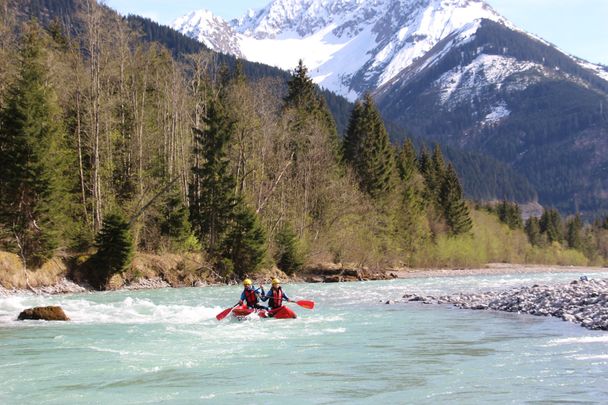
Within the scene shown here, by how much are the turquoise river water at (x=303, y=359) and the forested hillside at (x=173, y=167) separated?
1202 cm

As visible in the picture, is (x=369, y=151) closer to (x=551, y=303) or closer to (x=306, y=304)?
(x=306, y=304)

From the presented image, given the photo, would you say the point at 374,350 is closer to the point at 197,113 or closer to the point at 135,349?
the point at 135,349

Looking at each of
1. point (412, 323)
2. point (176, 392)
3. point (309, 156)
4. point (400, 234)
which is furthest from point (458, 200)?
point (176, 392)

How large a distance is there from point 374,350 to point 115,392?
20.4 ft

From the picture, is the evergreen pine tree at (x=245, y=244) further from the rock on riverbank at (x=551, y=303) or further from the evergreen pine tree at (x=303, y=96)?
the evergreen pine tree at (x=303, y=96)

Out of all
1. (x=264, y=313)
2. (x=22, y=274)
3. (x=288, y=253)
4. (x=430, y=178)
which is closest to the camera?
(x=264, y=313)

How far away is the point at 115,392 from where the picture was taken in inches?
443

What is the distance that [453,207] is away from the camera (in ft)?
264

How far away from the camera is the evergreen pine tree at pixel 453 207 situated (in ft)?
263

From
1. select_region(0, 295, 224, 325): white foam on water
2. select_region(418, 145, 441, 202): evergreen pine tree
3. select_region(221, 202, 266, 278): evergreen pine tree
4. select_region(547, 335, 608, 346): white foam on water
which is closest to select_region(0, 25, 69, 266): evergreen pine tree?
select_region(0, 295, 224, 325): white foam on water

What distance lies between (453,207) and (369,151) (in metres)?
19.4

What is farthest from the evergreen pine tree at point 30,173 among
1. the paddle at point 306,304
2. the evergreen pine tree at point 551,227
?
the evergreen pine tree at point 551,227

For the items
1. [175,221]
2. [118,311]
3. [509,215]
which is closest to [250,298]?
[118,311]

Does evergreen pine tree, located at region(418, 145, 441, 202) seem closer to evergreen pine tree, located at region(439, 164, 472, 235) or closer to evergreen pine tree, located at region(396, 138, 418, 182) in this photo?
evergreen pine tree, located at region(439, 164, 472, 235)
